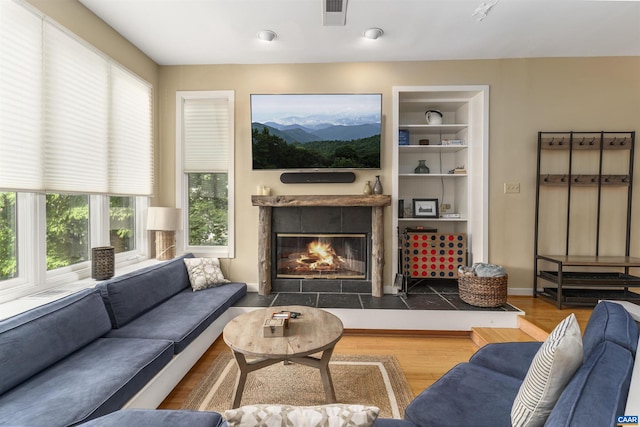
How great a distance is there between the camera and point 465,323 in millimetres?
2816

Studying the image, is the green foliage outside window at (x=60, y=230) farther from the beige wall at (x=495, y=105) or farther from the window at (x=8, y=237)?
the beige wall at (x=495, y=105)

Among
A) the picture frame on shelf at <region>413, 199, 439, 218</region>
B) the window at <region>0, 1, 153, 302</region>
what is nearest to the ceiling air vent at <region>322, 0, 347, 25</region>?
the window at <region>0, 1, 153, 302</region>

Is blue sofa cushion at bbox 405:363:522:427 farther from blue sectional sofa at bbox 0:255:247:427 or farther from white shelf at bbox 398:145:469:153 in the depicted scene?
white shelf at bbox 398:145:469:153

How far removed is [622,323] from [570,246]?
2708 millimetres

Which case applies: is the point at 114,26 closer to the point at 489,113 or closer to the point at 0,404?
the point at 0,404

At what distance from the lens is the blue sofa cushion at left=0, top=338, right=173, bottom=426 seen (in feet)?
3.95

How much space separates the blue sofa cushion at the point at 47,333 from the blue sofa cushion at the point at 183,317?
0.74 feet

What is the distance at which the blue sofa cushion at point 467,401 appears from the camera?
117 centimetres

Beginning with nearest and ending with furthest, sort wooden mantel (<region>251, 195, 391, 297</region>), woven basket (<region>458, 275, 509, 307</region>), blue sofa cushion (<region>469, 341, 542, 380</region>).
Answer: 1. blue sofa cushion (<region>469, 341, 542, 380</region>)
2. woven basket (<region>458, 275, 509, 307</region>)
3. wooden mantel (<region>251, 195, 391, 297</region>)

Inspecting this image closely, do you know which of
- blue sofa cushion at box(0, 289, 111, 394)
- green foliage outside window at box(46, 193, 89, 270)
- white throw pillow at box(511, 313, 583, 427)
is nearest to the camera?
white throw pillow at box(511, 313, 583, 427)

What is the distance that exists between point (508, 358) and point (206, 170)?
132 inches

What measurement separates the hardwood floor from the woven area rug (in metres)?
0.09

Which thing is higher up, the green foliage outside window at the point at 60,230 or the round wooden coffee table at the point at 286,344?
the green foliage outside window at the point at 60,230

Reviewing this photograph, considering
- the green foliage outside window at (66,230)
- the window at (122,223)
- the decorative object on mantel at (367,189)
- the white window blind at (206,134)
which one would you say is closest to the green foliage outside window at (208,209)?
the white window blind at (206,134)
